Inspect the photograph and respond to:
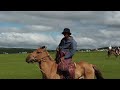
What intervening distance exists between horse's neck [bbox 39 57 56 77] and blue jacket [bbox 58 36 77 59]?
1.93ft

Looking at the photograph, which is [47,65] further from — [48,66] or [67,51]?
[67,51]

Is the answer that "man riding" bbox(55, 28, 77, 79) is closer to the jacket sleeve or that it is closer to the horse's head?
the jacket sleeve

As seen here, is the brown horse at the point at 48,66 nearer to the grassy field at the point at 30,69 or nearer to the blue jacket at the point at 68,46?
the blue jacket at the point at 68,46

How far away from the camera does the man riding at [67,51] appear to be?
313 inches

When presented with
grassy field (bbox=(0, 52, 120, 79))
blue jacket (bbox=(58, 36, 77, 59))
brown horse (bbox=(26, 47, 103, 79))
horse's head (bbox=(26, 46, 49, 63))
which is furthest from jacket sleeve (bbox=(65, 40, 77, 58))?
grassy field (bbox=(0, 52, 120, 79))

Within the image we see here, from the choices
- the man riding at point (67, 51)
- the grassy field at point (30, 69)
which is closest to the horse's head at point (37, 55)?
the man riding at point (67, 51)

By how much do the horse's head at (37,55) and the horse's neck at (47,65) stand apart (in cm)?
17

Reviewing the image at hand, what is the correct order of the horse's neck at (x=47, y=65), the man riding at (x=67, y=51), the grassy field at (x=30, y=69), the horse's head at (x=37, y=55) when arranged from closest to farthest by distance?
1. the man riding at (x=67, y=51)
2. the horse's head at (x=37, y=55)
3. the horse's neck at (x=47, y=65)
4. the grassy field at (x=30, y=69)

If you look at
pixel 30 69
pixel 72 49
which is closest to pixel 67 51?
pixel 72 49

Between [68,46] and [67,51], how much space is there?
0.16 meters

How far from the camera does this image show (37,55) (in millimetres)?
8523
